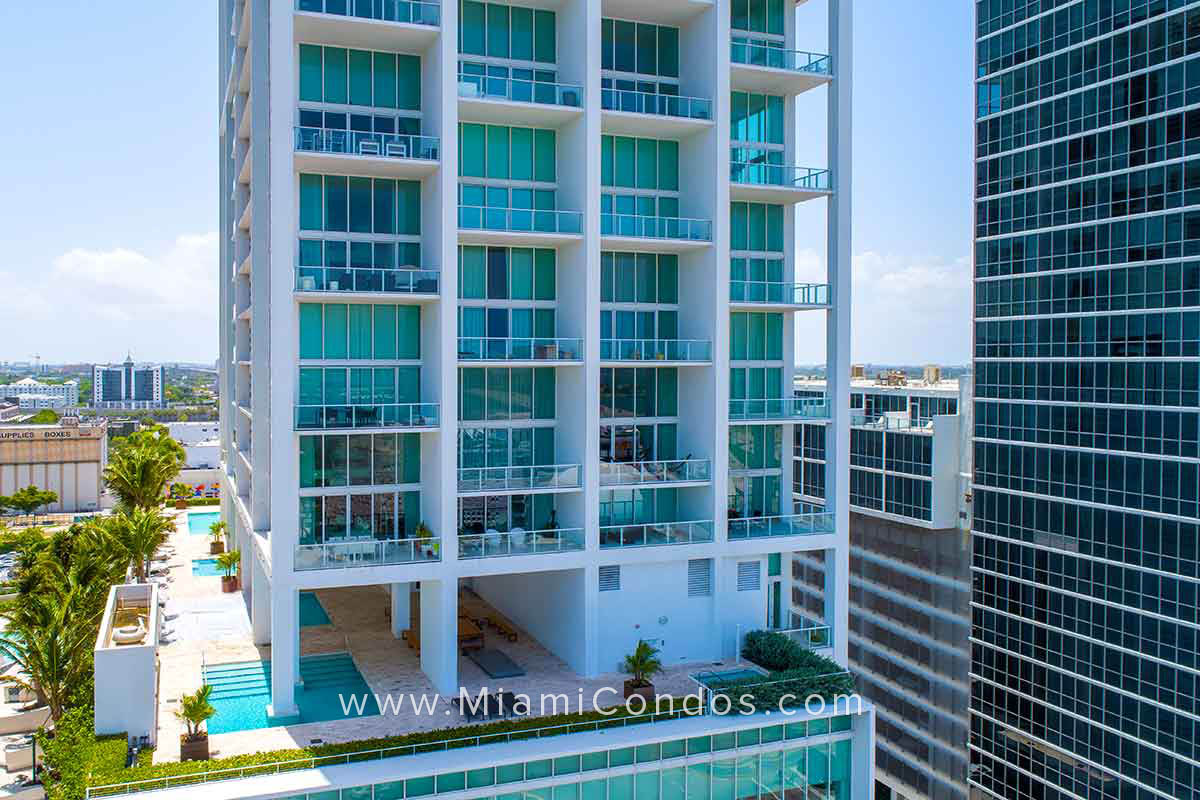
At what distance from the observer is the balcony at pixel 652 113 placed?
30203 mm

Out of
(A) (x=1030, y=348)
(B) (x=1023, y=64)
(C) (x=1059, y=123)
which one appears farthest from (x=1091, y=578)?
(B) (x=1023, y=64)

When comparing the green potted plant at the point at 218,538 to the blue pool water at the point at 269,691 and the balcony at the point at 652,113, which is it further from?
the balcony at the point at 652,113

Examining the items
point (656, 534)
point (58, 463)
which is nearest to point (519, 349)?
point (656, 534)

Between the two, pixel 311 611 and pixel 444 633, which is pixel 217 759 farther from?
pixel 311 611

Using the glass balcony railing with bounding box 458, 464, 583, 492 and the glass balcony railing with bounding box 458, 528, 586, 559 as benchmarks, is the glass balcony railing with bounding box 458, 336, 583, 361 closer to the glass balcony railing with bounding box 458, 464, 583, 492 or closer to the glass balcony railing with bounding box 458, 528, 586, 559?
the glass balcony railing with bounding box 458, 464, 583, 492

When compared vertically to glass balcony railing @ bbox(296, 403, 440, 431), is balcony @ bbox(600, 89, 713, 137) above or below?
above

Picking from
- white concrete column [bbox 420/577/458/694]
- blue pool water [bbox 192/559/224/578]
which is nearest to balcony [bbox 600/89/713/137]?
white concrete column [bbox 420/577/458/694]

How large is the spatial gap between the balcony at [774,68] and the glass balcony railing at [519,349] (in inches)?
410

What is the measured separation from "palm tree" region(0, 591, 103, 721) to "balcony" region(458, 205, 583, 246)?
54.6 ft

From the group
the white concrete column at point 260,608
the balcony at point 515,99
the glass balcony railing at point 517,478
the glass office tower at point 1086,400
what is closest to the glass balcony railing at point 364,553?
the glass balcony railing at point 517,478

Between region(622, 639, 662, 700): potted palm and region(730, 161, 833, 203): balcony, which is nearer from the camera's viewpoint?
region(622, 639, 662, 700): potted palm

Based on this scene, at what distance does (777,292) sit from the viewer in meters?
33.2

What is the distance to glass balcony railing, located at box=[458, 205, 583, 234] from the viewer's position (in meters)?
29.3

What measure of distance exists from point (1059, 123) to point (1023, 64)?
12.7 feet
